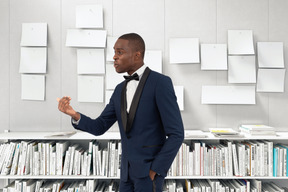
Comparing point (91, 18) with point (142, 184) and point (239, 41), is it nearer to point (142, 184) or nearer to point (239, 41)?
point (239, 41)

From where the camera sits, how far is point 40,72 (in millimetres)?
2365

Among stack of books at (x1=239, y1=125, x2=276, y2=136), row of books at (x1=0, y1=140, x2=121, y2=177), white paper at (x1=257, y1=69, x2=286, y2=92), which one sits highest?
white paper at (x1=257, y1=69, x2=286, y2=92)

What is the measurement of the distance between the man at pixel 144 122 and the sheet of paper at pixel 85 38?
123 centimetres

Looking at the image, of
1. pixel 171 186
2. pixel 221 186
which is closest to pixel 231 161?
pixel 221 186

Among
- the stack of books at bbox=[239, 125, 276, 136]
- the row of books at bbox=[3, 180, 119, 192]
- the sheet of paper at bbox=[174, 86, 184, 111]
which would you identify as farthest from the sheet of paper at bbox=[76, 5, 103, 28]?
the stack of books at bbox=[239, 125, 276, 136]

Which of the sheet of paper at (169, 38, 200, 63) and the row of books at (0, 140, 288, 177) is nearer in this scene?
the row of books at (0, 140, 288, 177)

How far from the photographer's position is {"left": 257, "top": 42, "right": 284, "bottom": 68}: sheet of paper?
233 cm

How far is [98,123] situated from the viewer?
1323mm

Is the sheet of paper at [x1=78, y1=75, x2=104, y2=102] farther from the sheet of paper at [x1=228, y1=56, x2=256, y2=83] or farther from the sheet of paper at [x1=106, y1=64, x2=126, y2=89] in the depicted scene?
the sheet of paper at [x1=228, y1=56, x2=256, y2=83]

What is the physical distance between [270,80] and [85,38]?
1974 millimetres

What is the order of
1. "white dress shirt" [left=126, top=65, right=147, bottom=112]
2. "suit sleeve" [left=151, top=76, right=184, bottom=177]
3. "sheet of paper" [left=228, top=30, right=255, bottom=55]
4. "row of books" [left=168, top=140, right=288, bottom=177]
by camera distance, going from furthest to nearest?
"sheet of paper" [left=228, top=30, right=255, bottom=55] → "row of books" [left=168, top=140, right=288, bottom=177] → "white dress shirt" [left=126, top=65, right=147, bottom=112] → "suit sleeve" [left=151, top=76, right=184, bottom=177]

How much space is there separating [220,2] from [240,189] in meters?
1.86

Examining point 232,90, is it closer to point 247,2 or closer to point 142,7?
point 247,2

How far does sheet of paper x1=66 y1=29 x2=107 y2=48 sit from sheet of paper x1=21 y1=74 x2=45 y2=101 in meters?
0.49
